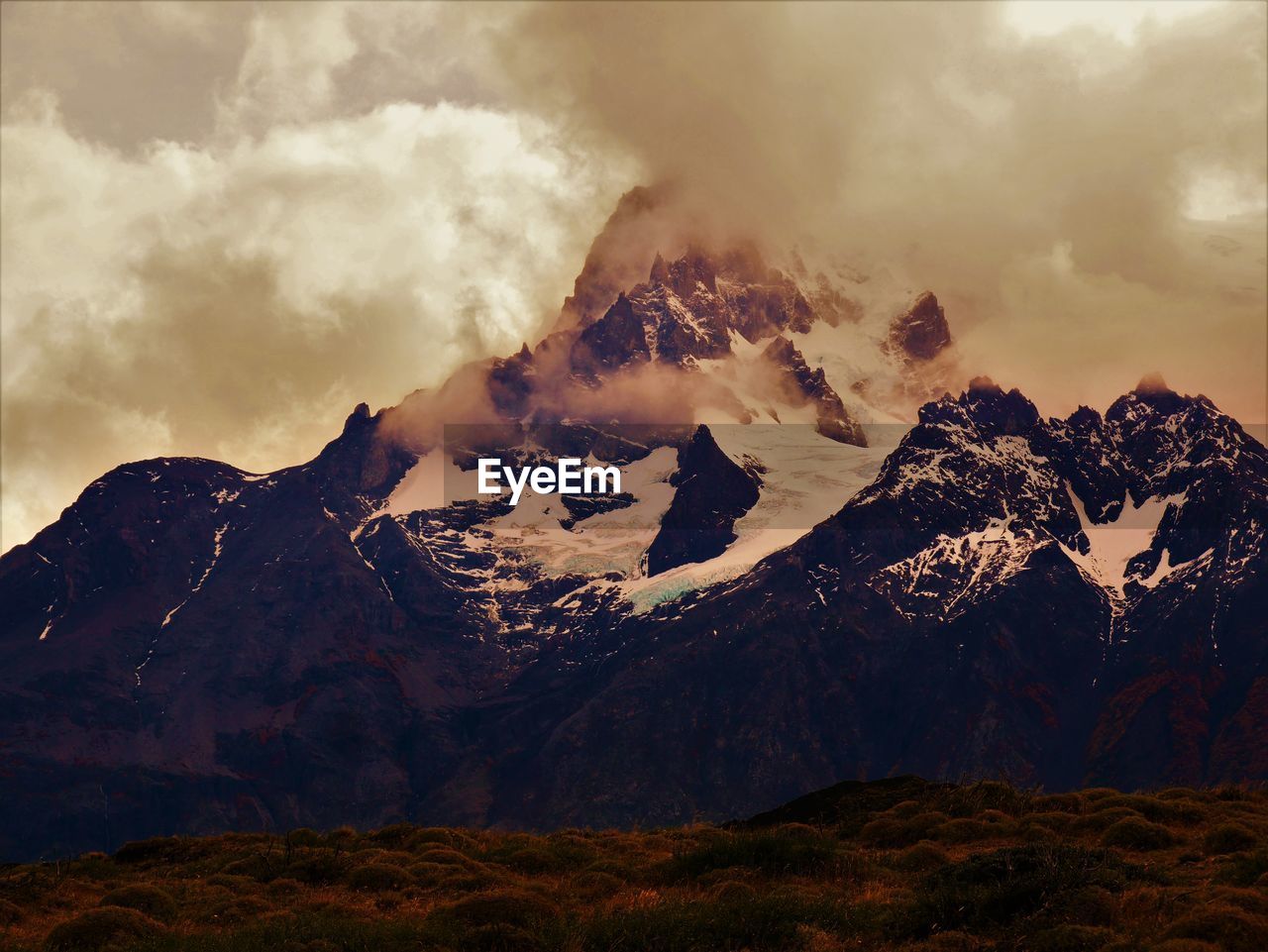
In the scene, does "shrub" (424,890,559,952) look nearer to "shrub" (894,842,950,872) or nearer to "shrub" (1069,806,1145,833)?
"shrub" (894,842,950,872)

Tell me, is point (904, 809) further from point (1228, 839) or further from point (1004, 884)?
point (1004, 884)

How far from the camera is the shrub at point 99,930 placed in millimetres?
46625

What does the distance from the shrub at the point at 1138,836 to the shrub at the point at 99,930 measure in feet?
110

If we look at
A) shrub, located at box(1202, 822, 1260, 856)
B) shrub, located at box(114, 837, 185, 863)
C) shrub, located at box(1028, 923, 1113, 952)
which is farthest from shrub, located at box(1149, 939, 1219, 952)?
shrub, located at box(114, 837, 185, 863)

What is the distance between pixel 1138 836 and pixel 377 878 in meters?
28.0

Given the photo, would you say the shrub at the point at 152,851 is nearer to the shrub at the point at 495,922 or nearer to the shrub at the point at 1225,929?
the shrub at the point at 495,922

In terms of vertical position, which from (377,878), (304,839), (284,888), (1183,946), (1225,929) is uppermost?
(304,839)

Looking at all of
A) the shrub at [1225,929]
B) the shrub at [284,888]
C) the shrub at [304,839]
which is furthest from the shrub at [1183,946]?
the shrub at [304,839]

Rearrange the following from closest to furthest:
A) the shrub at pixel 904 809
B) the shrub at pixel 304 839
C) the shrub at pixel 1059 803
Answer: the shrub at pixel 1059 803 → the shrub at pixel 904 809 → the shrub at pixel 304 839

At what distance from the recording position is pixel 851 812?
71062mm

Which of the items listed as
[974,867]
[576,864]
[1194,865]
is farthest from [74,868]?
[1194,865]

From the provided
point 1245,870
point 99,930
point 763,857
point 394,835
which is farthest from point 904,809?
point 99,930

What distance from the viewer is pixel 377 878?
57.0 metres

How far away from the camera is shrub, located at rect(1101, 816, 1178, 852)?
56.2m
